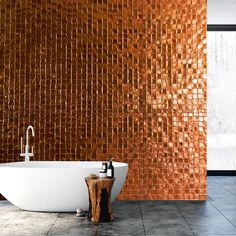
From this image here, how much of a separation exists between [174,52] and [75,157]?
1.78 meters

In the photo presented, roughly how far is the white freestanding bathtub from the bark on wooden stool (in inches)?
7.4

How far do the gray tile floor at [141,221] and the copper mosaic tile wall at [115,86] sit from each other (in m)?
0.51

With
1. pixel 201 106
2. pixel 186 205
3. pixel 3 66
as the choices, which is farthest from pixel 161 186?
pixel 3 66

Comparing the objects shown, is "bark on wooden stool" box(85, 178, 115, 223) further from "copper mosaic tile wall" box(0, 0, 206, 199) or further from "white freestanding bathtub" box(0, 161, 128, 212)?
"copper mosaic tile wall" box(0, 0, 206, 199)

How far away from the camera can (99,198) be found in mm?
4125

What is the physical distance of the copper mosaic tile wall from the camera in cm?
543

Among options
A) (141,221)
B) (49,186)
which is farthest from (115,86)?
(141,221)

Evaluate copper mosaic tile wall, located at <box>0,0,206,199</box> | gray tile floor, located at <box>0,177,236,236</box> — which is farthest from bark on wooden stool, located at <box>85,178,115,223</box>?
copper mosaic tile wall, located at <box>0,0,206,199</box>

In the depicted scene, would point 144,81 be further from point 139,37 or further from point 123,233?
point 123,233

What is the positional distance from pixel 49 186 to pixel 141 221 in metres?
0.96

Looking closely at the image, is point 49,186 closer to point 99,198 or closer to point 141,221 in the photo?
point 99,198

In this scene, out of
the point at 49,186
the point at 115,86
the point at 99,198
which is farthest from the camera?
the point at 115,86

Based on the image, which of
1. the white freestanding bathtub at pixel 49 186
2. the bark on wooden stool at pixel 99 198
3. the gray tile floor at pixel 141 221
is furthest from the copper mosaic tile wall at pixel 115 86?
the bark on wooden stool at pixel 99 198

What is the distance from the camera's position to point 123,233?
3670mm
